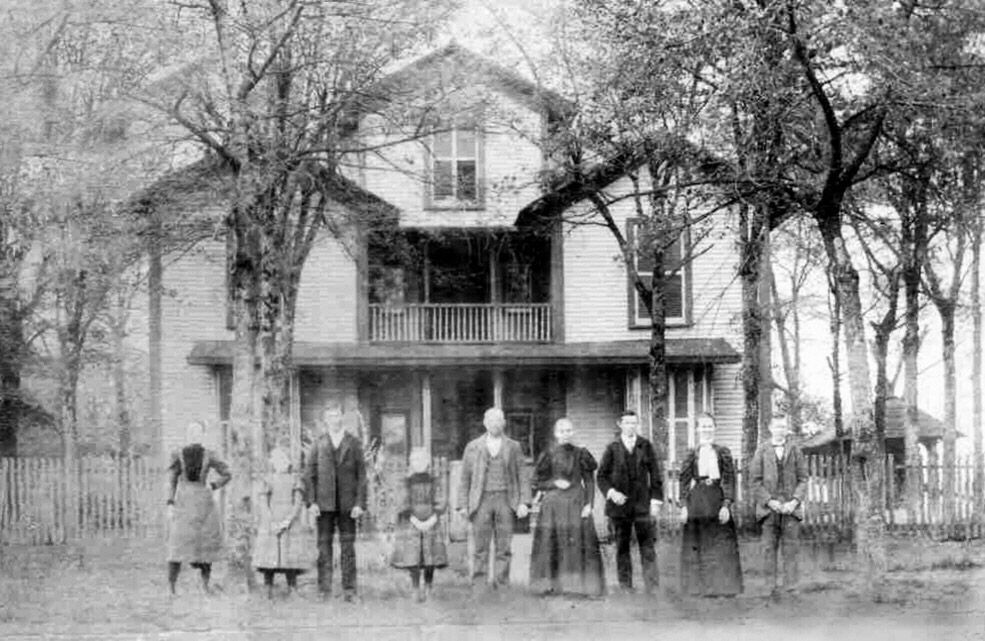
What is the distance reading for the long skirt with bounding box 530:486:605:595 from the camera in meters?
11.4

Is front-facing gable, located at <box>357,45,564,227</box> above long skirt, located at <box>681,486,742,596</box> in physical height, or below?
above

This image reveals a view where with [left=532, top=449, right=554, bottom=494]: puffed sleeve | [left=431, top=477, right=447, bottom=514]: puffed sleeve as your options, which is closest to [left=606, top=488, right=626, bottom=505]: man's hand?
[left=532, top=449, right=554, bottom=494]: puffed sleeve

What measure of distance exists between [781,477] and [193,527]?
521 cm

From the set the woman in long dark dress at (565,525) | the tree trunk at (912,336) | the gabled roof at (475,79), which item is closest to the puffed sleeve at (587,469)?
the woman in long dark dress at (565,525)

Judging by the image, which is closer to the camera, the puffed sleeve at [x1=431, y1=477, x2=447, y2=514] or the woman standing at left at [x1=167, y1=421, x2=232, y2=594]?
the puffed sleeve at [x1=431, y1=477, x2=447, y2=514]

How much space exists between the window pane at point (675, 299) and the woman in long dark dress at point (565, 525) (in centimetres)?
1053

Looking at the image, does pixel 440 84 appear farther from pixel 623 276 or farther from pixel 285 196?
pixel 623 276

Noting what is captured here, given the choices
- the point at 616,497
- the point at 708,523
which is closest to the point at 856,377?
the point at 708,523

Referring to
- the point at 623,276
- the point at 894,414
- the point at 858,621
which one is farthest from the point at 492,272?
the point at 894,414

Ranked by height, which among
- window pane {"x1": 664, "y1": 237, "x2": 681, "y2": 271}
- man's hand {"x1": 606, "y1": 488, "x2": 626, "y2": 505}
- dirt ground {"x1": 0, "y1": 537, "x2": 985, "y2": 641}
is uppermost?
window pane {"x1": 664, "y1": 237, "x2": 681, "y2": 271}

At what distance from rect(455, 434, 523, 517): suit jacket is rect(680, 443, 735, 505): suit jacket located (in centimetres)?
145

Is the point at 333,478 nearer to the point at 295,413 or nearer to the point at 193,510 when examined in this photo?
the point at 193,510

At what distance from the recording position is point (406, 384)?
22.9 m

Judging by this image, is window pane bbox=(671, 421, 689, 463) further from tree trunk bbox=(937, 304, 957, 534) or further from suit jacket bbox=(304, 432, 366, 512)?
suit jacket bbox=(304, 432, 366, 512)
